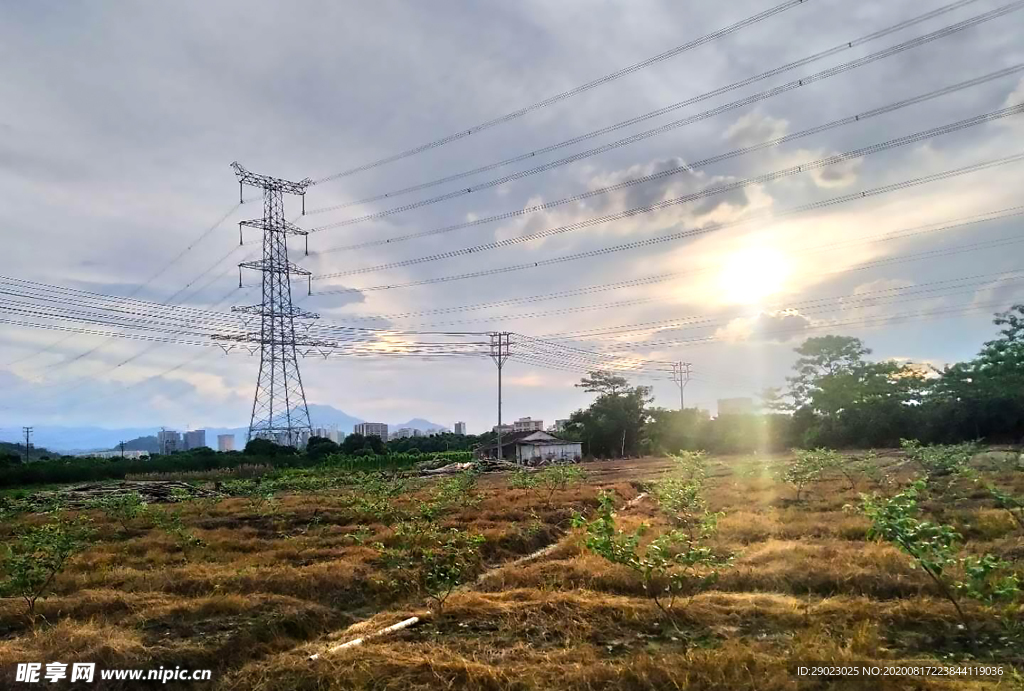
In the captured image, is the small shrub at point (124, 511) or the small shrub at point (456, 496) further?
the small shrub at point (124, 511)

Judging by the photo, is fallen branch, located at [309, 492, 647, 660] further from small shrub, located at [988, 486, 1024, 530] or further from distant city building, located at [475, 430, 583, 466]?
distant city building, located at [475, 430, 583, 466]

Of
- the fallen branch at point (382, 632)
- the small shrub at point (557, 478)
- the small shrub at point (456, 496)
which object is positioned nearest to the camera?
the fallen branch at point (382, 632)

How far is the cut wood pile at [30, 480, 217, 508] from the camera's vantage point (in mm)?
34125

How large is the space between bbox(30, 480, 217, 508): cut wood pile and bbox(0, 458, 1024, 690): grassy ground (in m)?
20.3

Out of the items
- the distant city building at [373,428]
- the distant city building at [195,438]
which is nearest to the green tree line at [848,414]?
the distant city building at [373,428]

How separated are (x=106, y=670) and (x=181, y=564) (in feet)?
23.7

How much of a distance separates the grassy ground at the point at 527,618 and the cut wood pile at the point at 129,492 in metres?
20.3

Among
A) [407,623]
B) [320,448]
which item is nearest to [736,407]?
[320,448]

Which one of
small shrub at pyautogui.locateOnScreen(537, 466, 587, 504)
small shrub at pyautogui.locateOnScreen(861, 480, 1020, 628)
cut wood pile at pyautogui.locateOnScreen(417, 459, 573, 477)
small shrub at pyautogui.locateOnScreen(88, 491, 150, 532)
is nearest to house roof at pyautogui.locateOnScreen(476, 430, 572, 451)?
cut wood pile at pyautogui.locateOnScreen(417, 459, 573, 477)

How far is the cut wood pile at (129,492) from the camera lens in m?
34.1

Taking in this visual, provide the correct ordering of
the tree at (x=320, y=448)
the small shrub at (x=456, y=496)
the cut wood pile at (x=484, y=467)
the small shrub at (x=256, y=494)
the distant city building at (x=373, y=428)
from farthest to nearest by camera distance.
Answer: the distant city building at (x=373, y=428) < the tree at (x=320, y=448) < the cut wood pile at (x=484, y=467) < the small shrub at (x=256, y=494) < the small shrub at (x=456, y=496)

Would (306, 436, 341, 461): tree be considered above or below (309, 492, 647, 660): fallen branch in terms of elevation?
below

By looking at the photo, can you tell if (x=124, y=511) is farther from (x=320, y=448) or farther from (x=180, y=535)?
(x=320, y=448)

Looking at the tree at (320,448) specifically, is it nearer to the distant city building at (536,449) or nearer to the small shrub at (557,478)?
the distant city building at (536,449)
